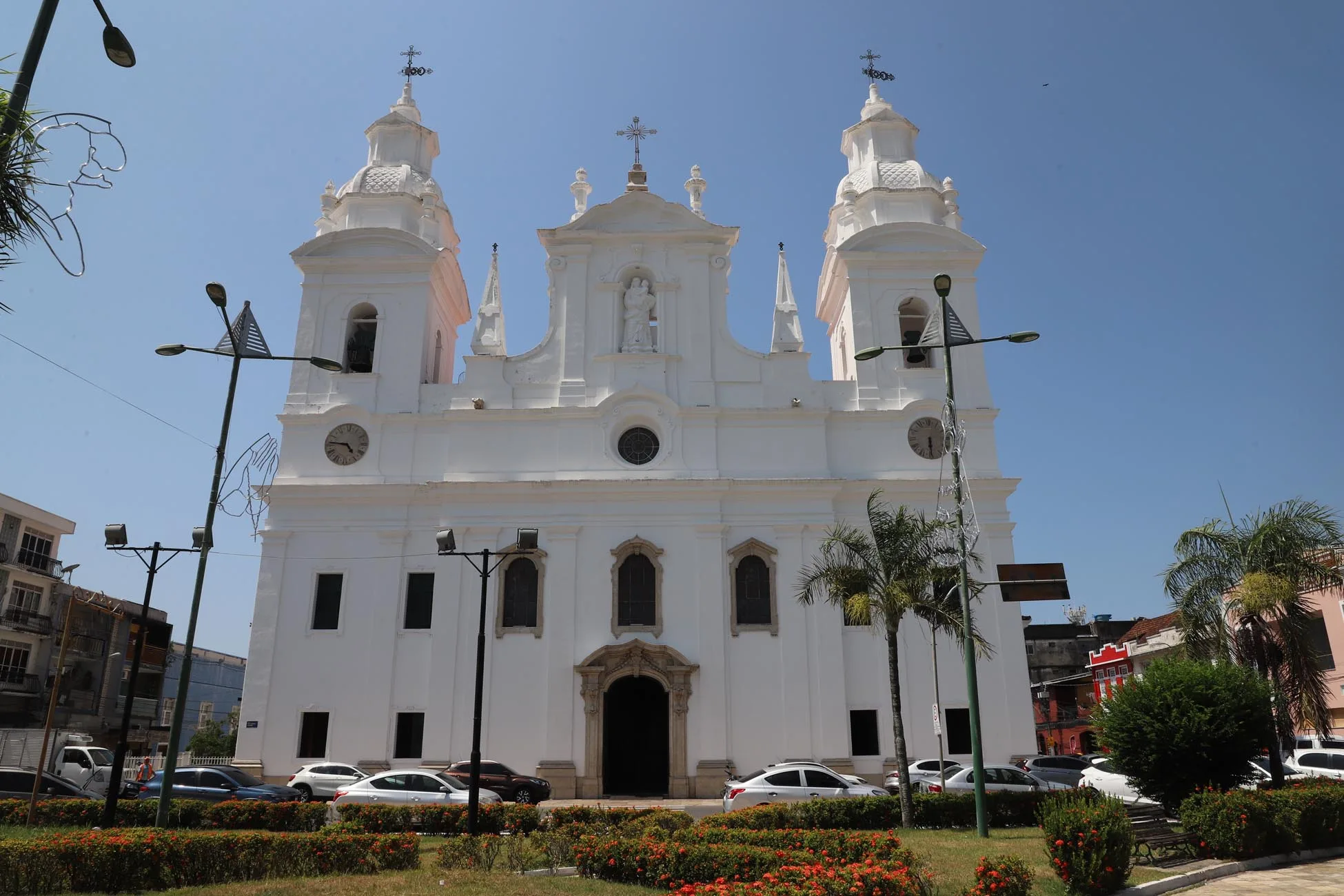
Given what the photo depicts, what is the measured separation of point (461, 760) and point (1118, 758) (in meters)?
17.6

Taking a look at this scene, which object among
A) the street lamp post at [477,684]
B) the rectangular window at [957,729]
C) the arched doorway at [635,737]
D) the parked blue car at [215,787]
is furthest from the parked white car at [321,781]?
the rectangular window at [957,729]

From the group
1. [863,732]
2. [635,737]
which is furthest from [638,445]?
[863,732]

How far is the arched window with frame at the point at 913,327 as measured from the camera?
31.0 m

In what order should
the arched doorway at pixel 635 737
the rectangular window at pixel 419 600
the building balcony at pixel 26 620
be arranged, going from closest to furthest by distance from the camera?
the arched doorway at pixel 635 737 < the rectangular window at pixel 419 600 < the building balcony at pixel 26 620

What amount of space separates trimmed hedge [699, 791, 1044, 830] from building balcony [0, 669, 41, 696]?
34519 millimetres

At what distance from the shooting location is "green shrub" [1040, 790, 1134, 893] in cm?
1071

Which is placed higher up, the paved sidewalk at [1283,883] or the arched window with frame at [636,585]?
the arched window with frame at [636,585]

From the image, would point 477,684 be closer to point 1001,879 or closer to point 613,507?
point 1001,879

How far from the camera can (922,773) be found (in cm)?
2334

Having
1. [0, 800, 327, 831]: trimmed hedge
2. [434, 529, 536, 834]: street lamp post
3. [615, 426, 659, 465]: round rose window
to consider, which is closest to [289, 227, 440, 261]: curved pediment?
[615, 426, 659, 465]: round rose window

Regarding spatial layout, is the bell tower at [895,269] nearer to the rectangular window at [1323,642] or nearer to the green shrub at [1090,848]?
the rectangular window at [1323,642]

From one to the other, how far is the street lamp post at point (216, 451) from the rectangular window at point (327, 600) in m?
11.9

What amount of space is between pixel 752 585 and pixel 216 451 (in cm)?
1653

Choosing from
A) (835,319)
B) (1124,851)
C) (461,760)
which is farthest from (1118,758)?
(835,319)
